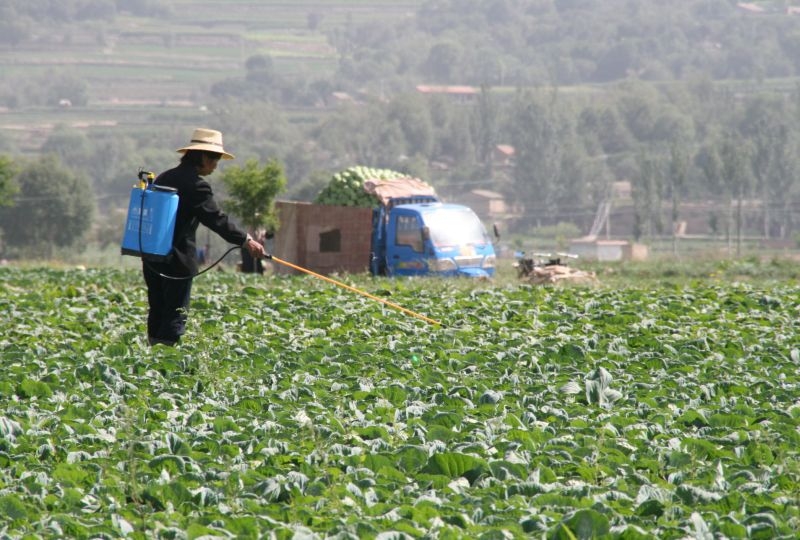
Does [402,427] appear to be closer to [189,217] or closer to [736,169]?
[189,217]

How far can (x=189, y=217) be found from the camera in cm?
1175

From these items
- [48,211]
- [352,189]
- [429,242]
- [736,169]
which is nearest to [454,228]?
[429,242]

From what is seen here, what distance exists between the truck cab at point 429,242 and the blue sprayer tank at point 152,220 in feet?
51.6

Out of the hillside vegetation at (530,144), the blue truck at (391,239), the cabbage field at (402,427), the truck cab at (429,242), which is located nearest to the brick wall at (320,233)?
the blue truck at (391,239)

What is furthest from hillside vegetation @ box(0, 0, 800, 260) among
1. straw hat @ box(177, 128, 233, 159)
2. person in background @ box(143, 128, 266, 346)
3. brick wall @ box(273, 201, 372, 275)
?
person in background @ box(143, 128, 266, 346)

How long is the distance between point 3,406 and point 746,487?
5.07 meters

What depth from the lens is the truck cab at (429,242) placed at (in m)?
27.7

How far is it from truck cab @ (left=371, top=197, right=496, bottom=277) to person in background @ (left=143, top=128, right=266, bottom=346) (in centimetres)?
1522

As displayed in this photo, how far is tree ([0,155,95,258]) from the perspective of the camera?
90938mm

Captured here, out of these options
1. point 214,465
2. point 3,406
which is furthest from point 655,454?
point 3,406

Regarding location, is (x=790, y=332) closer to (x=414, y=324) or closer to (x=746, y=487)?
(x=414, y=324)

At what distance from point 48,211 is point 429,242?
233 feet

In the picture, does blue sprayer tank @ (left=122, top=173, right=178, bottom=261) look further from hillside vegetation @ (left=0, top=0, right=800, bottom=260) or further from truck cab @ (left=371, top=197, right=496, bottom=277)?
hillside vegetation @ (left=0, top=0, right=800, bottom=260)

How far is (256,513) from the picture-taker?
20.0 ft
